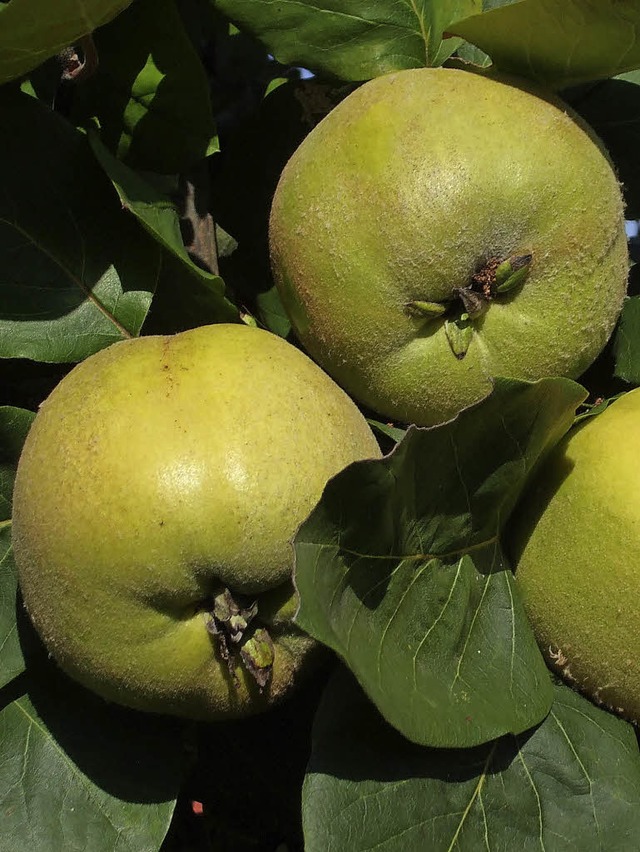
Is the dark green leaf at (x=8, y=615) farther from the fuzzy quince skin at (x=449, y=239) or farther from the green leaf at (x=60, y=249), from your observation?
the fuzzy quince skin at (x=449, y=239)

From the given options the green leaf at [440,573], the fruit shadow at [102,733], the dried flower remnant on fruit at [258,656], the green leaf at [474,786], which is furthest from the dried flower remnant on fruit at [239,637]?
the fruit shadow at [102,733]

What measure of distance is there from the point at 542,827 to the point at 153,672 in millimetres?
726

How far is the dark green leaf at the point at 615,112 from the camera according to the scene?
2002mm

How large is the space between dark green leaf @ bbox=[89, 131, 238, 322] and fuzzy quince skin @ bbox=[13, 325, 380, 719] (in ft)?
0.62

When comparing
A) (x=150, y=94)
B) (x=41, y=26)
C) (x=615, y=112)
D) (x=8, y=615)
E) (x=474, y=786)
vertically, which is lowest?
(x=474, y=786)

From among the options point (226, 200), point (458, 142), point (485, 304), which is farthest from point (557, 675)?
point (226, 200)

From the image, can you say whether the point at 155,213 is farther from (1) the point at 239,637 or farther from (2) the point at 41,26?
(1) the point at 239,637

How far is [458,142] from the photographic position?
1.49 meters

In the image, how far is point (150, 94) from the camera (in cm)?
185

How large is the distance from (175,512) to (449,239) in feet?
1.91

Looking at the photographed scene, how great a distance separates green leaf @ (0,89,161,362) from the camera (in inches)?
69.7

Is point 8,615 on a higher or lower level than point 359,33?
lower

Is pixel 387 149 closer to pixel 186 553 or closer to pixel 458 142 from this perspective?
pixel 458 142

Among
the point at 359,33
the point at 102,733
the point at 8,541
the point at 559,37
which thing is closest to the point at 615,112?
the point at 559,37
